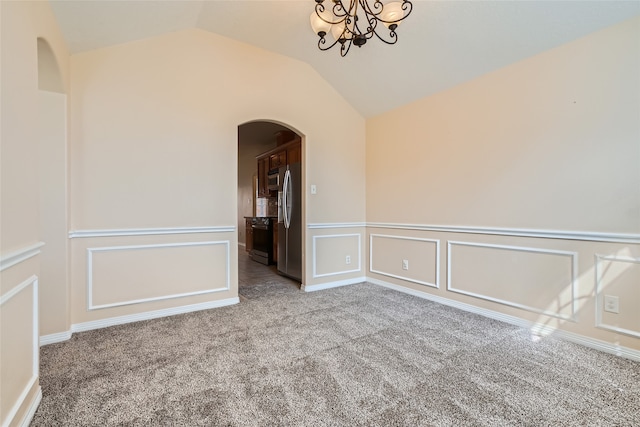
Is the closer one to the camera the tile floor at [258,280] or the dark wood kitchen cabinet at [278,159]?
the tile floor at [258,280]

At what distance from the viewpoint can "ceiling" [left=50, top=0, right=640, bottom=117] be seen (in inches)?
82.2

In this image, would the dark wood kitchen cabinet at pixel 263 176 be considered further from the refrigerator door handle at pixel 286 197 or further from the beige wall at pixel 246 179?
the refrigerator door handle at pixel 286 197

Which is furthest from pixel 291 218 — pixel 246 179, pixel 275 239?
pixel 246 179

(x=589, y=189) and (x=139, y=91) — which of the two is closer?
(x=589, y=189)

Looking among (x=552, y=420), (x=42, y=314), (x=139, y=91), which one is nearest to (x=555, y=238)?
(x=552, y=420)

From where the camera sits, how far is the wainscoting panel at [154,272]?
2.51 meters

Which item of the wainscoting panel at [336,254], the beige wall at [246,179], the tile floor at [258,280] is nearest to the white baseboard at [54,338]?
the tile floor at [258,280]

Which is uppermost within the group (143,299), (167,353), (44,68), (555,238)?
(44,68)

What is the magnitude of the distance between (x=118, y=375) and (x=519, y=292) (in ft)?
10.3

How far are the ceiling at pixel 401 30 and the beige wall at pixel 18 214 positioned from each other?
80 cm

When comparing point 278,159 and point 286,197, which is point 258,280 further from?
point 278,159

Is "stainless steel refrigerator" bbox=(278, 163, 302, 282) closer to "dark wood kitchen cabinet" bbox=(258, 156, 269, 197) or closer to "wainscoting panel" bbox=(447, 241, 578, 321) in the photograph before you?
"dark wood kitchen cabinet" bbox=(258, 156, 269, 197)

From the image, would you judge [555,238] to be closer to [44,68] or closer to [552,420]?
[552,420]

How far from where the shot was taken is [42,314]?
221 cm
